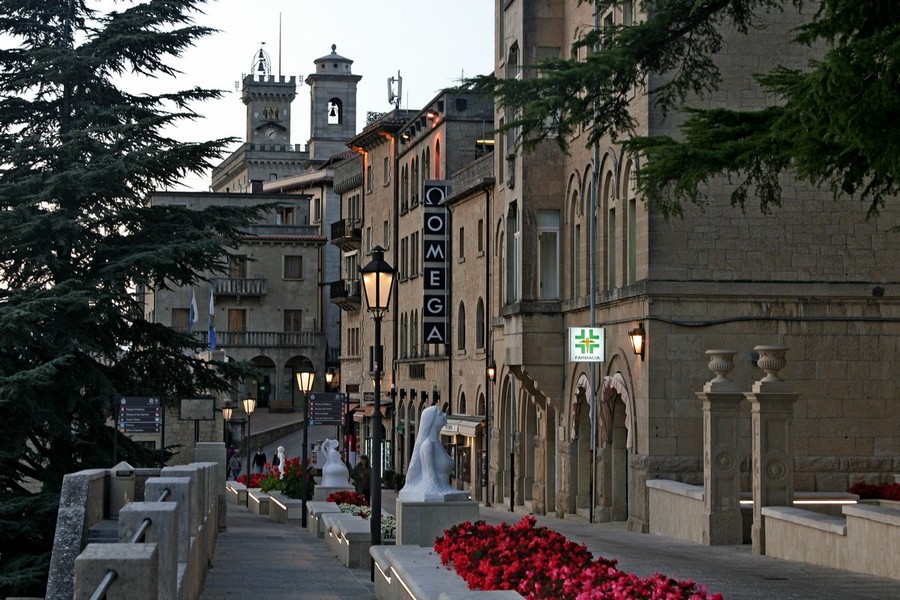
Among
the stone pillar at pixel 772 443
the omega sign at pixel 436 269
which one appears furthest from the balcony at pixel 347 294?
the stone pillar at pixel 772 443

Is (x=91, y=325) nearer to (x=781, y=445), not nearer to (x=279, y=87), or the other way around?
(x=781, y=445)

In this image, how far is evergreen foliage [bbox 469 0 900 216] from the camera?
1359cm

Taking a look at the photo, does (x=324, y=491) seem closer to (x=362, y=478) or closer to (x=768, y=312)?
(x=362, y=478)

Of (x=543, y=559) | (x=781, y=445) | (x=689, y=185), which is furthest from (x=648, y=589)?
(x=781, y=445)

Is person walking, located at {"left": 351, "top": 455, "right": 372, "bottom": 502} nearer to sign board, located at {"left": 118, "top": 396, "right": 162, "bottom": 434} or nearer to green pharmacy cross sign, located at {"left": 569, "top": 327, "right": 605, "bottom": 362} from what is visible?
green pharmacy cross sign, located at {"left": 569, "top": 327, "right": 605, "bottom": 362}

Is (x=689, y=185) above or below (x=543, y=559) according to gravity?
above

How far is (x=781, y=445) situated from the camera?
21938mm

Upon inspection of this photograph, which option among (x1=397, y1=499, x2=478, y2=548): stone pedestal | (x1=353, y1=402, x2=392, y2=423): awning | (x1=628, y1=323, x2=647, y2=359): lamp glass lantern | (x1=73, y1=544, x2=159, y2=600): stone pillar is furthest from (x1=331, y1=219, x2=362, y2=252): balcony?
Result: (x1=73, y1=544, x2=159, y2=600): stone pillar

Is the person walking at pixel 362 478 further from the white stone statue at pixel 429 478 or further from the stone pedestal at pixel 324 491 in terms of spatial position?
the white stone statue at pixel 429 478

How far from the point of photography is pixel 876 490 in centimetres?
2647

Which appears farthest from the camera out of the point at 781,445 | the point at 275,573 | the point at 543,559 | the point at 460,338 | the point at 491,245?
the point at 460,338

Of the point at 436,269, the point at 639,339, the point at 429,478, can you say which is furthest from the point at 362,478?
the point at 436,269

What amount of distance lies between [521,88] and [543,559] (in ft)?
23.7

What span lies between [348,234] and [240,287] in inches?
845
